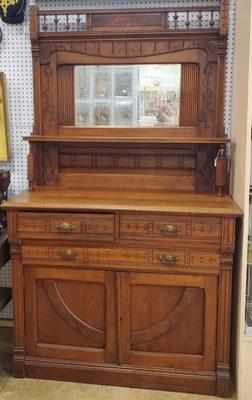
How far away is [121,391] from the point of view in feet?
8.21

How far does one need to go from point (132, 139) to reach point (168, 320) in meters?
1.02

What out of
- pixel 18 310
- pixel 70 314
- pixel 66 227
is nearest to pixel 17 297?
pixel 18 310

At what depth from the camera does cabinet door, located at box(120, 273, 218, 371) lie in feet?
7.95

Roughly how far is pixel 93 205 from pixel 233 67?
116 centimetres

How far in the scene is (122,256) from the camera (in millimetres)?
2430

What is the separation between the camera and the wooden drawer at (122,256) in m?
2.38

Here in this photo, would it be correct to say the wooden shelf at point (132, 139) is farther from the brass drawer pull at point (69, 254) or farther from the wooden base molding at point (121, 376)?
the wooden base molding at point (121, 376)

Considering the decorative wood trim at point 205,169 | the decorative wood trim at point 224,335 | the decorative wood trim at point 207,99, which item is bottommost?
the decorative wood trim at point 224,335

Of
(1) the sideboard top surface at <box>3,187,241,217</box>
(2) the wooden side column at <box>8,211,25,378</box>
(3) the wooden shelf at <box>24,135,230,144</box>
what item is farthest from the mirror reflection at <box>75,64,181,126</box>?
(2) the wooden side column at <box>8,211,25,378</box>

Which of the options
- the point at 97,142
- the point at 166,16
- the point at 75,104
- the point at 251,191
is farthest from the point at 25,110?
the point at 251,191

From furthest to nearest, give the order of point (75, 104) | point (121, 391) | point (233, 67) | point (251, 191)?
point (75, 104) < point (233, 67) < point (121, 391) < point (251, 191)

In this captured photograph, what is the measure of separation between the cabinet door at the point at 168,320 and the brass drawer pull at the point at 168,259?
8cm

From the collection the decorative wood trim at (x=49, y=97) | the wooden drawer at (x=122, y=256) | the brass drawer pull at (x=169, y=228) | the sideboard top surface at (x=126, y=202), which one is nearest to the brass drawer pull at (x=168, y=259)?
the wooden drawer at (x=122, y=256)

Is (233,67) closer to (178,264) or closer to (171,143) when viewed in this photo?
(171,143)
